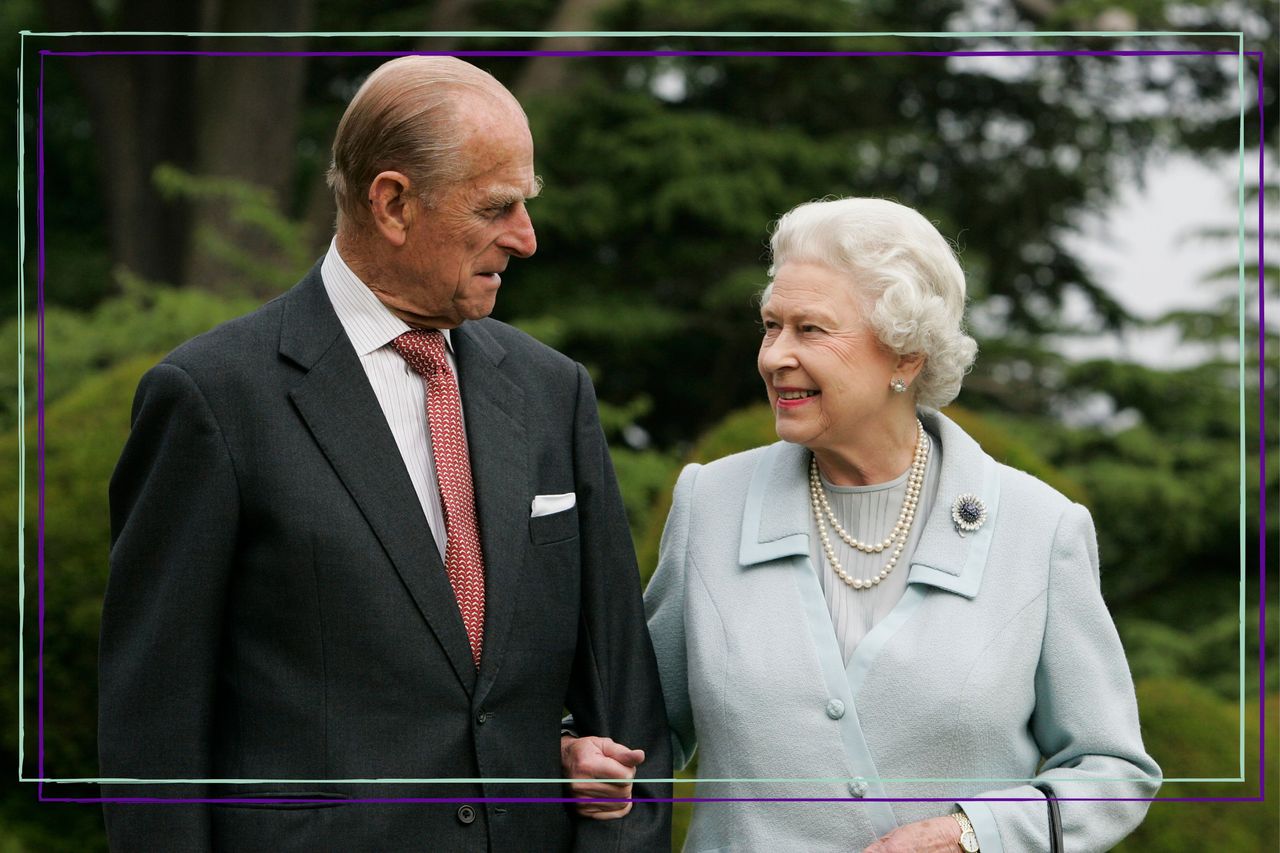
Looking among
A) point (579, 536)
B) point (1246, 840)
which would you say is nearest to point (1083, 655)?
point (579, 536)

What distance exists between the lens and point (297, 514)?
8.94 ft

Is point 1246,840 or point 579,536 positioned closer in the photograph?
point 579,536

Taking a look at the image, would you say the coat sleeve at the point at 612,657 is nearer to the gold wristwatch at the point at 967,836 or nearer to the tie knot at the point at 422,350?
the tie knot at the point at 422,350

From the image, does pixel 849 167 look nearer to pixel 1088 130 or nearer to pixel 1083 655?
pixel 1088 130

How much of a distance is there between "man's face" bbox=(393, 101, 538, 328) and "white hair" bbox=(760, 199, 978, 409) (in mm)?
510

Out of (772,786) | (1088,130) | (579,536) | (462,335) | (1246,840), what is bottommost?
(1246,840)

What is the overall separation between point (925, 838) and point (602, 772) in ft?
1.89

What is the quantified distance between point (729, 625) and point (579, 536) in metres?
0.32

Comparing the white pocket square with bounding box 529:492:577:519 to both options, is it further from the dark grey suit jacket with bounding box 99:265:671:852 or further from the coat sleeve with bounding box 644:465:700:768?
the coat sleeve with bounding box 644:465:700:768

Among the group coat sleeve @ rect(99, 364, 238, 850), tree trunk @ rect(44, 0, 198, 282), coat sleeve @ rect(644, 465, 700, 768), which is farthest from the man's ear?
tree trunk @ rect(44, 0, 198, 282)

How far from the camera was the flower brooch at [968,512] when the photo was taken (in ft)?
9.91

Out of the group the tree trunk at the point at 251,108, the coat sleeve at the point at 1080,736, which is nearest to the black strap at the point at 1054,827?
the coat sleeve at the point at 1080,736

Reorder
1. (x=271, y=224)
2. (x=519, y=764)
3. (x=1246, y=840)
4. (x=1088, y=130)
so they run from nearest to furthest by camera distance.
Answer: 1. (x=519, y=764)
2. (x=1246, y=840)
3. (x=271, y=224)
4. (x=1088, y=130)

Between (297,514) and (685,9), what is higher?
(685,9)
